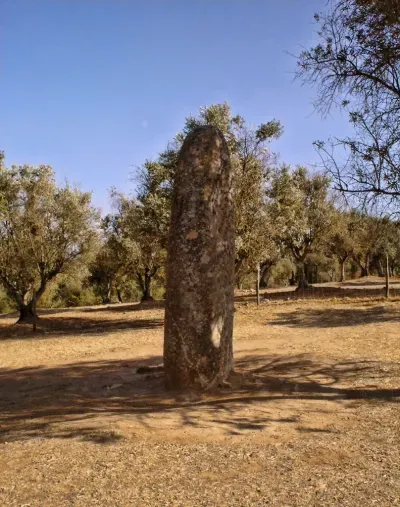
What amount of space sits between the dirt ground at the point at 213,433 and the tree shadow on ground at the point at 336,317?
15.5ft

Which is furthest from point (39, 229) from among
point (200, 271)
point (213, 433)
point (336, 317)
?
point (213, 433)

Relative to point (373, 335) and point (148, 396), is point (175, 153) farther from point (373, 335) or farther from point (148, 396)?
point (148, 396)

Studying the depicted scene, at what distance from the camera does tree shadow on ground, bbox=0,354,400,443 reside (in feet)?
18.5

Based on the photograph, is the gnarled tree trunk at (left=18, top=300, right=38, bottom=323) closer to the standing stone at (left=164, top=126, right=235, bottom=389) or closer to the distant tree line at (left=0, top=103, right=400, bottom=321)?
the distant tree line at (left=0, top=103, right=400, bottom=321)

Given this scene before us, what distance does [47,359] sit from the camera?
486 inches

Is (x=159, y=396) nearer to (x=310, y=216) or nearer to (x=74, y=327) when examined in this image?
(x=74, y=327)

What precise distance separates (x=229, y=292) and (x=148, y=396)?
6.75 feet

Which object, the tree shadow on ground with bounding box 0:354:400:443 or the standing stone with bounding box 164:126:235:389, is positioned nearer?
the tree shadow on ground with bounding box 0:354:400:443

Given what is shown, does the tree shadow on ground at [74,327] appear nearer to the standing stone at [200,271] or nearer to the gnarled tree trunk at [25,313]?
the gnarled tree trunk at [25,313]

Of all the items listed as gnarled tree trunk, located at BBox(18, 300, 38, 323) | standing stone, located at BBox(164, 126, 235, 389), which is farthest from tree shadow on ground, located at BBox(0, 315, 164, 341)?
standing stone, located at BBox(164, 126, 235, 389)

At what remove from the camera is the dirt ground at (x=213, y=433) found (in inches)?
152

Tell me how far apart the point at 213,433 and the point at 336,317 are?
13.4 m

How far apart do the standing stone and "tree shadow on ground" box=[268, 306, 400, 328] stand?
9035mm

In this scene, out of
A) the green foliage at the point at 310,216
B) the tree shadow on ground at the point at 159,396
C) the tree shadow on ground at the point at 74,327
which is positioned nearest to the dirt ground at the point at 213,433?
the tree shadow on ground at the point at 159,396
